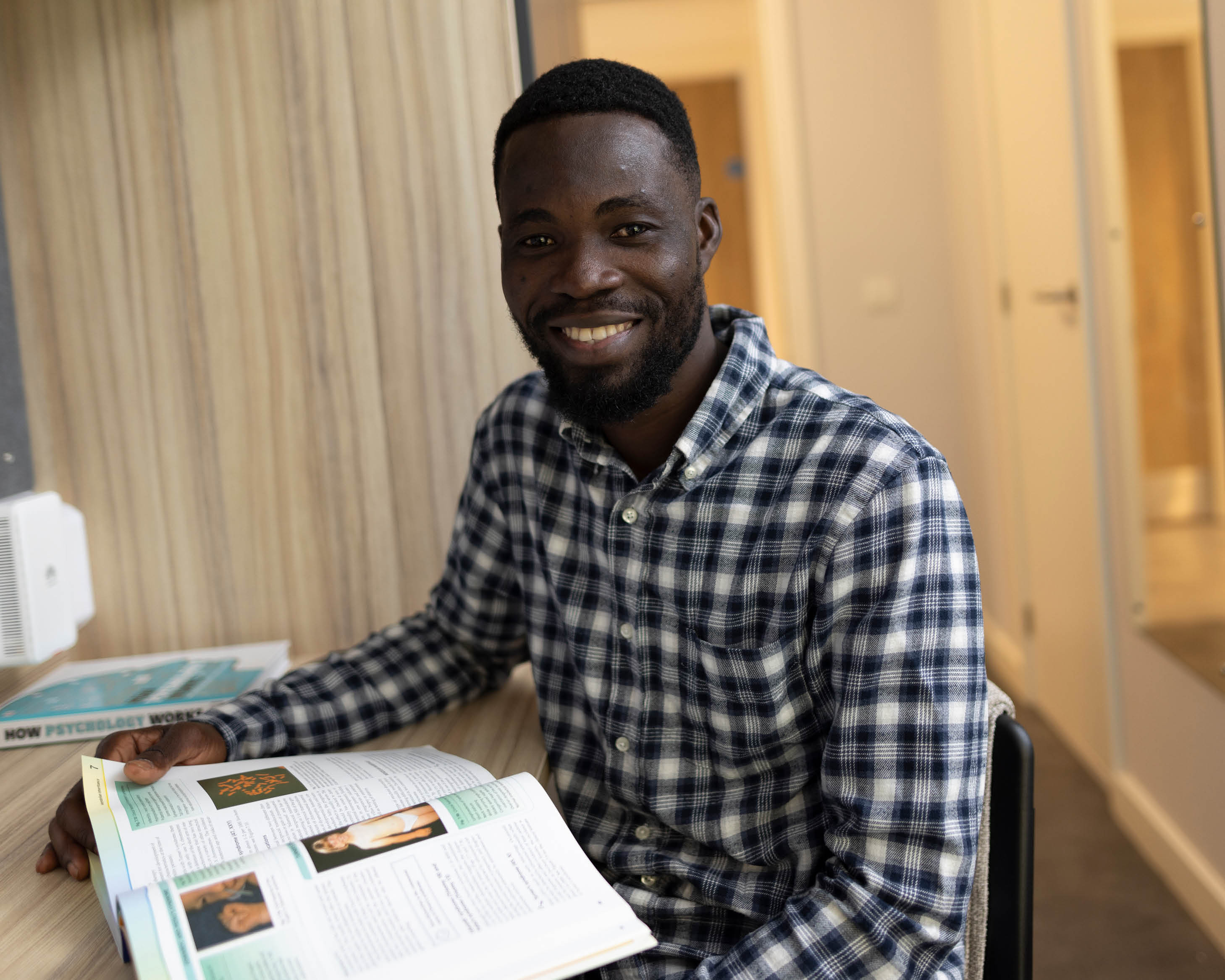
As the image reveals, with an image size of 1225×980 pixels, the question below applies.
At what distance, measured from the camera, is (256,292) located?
1.30m

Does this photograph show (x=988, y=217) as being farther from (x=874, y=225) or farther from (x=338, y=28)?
(x=338, y=28)

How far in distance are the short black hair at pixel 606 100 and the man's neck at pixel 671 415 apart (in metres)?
0.15

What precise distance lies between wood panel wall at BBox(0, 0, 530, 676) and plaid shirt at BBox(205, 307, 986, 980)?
0.20 m

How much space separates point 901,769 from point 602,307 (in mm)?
446

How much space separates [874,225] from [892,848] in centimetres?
264

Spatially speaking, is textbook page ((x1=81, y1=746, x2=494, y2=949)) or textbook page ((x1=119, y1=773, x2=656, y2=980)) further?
textbook page ((x1=81, y1=746, x2=494, y2=949))

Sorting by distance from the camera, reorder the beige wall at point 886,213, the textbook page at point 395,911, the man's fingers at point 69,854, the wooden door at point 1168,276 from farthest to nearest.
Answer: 1. the beige wall at point 886,213
2. the wooden door at point 1168,276
3. the man's fingers at point 69,854
4. the textbook page at point 395,911

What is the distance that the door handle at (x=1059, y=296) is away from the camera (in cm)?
218

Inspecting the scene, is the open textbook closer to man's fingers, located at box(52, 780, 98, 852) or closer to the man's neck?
man's fingers, located at box(52, 780, 98, 852)

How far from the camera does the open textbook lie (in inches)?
23.8

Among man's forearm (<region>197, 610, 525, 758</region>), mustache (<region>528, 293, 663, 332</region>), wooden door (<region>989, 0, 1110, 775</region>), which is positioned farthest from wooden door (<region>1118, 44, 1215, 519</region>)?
man's forearm (<region>197, 610, 525, 758</region>)

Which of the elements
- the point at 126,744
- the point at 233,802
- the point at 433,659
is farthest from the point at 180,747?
the point at 433,659

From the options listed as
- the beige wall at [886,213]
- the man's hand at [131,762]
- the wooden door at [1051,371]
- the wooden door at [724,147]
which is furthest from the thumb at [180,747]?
the wooden door at [724,147]

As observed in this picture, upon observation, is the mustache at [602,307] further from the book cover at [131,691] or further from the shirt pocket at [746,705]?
the book cover at [131,691]
